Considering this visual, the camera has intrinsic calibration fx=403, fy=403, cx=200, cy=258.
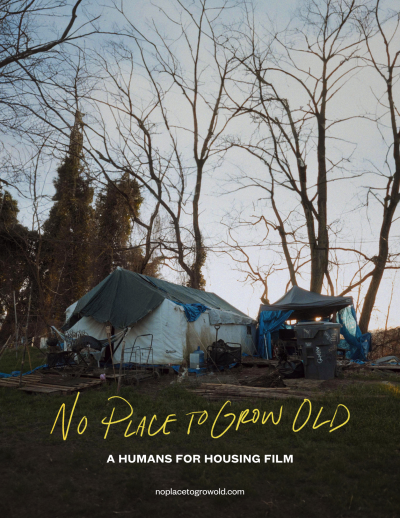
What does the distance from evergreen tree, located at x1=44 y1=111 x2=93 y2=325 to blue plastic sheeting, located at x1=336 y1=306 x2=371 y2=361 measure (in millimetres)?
15791

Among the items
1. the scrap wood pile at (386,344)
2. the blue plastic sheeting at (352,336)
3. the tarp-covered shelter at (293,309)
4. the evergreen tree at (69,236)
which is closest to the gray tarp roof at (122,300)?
the tarp-covered shelter at (293,309)

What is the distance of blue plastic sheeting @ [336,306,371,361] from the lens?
15.7m

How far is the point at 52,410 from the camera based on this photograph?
6391mm

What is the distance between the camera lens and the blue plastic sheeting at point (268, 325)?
15.7 meters

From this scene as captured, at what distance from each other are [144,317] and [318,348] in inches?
205

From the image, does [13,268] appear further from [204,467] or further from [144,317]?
[204,467]

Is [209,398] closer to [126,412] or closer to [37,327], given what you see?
[126,412]

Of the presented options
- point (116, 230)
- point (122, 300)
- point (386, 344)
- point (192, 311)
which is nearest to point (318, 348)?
point (192, 311)

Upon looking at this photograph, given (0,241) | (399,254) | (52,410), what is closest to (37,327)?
(0,241)

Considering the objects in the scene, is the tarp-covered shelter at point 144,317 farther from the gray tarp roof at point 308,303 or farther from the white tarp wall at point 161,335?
the gray tarp roof at point 308,303

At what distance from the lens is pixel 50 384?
845 cm

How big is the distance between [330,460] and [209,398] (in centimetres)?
339

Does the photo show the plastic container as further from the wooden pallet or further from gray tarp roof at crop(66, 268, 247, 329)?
the wooden pallet

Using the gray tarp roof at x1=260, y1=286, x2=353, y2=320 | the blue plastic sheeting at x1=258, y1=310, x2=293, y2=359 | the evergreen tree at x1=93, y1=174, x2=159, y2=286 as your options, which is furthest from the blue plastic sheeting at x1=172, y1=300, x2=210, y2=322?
the evergreen tree at x1=93, y1=174, x2=159, y2=286
